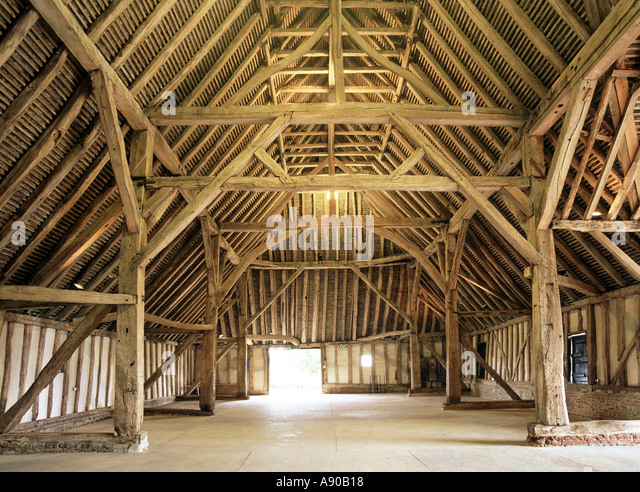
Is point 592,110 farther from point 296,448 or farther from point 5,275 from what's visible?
point 5,275

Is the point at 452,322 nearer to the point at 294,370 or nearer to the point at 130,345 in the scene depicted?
the point at 130,345

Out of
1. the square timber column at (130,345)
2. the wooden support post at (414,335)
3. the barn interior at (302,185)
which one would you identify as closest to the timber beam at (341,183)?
the barn interior at (302,185)

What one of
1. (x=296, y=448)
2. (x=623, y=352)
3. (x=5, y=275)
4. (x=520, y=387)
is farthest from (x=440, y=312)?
(x=5, y=275)

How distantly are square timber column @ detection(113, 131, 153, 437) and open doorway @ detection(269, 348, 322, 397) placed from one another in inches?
756

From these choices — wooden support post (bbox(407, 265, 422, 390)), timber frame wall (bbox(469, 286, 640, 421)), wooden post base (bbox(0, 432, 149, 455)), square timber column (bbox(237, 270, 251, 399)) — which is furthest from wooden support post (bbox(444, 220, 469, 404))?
wooden post base (bbox(0, 432, 149, 455))

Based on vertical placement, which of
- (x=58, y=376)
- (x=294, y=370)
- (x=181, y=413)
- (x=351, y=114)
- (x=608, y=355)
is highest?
(x=351, y=114)

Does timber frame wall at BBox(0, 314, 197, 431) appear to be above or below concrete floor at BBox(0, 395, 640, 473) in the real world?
above

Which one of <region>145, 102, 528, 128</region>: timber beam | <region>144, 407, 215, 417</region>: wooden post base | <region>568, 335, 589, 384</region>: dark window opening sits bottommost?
<region>144, 407, 215, 417</region>: wooden post base

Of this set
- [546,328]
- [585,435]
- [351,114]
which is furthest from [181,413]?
[585,435]

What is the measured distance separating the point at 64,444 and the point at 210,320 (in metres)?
5.57

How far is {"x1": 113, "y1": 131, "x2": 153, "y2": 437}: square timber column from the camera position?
22.7ft

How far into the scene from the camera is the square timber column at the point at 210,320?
11.7 meters

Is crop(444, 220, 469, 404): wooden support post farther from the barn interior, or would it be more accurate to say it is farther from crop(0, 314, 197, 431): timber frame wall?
crop(0, 314, 197, 431): timber frame wall

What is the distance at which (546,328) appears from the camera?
24.2 ft
